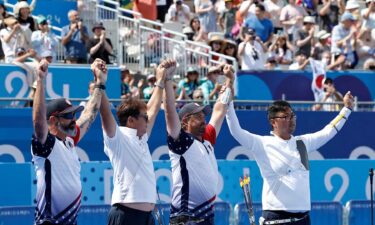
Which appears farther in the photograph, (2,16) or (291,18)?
(291,18)

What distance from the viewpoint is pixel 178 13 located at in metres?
23.8

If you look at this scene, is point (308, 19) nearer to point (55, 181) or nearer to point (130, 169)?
point (130, 169)

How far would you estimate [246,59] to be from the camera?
842 inches

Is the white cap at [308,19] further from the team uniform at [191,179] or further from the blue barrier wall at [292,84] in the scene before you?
the team uniform at [191,179]

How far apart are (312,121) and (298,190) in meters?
7.23

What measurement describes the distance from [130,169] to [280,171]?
1.82 m

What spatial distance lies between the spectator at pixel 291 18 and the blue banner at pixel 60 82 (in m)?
6.35

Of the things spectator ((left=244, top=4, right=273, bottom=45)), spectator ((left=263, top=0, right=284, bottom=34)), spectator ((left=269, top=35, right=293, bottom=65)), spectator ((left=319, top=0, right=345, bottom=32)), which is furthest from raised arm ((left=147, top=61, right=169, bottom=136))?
spectator ((left=319, top=0, right=345, bottom=32))

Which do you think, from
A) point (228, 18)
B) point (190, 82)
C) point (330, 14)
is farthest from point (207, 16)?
point (190, 82)

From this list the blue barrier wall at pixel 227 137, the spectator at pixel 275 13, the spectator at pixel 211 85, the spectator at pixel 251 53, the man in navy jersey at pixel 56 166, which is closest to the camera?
the man in navy jersey at pixel 56 166

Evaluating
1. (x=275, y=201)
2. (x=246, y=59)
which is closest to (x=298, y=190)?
(x=275, y=201)

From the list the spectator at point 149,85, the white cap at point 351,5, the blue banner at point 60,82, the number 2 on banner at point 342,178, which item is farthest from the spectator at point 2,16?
the white cap at point 351,5

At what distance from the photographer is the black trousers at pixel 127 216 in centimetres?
1045

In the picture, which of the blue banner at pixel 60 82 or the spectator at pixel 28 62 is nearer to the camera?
the blue banner at pixel 60 82
